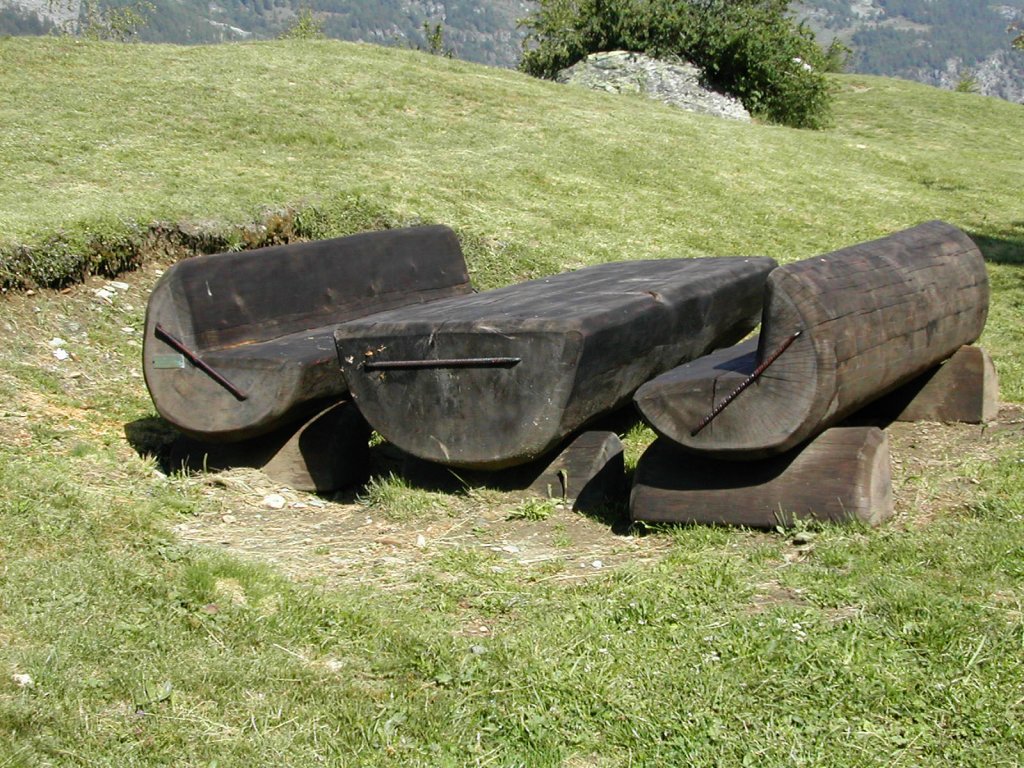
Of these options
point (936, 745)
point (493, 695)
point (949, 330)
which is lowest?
point (493, 695)

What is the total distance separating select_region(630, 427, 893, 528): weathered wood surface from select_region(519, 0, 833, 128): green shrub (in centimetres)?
1861

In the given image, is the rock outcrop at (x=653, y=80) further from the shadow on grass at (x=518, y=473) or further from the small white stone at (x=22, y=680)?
the small white stone at (x=22, y=680)

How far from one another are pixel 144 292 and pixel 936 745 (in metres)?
7.07

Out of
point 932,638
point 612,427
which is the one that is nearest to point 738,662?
point 932,638

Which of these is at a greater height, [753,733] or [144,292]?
[753,733]

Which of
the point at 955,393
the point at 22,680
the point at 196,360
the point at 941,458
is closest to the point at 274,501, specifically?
the point at 196,360

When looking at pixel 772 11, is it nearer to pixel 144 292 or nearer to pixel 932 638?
pixel 144 292

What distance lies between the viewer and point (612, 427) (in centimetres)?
684

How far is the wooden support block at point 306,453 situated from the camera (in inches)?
243

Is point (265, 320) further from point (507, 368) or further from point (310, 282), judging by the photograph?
point (507, 368)

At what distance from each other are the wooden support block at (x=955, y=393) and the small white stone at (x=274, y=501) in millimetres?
3225

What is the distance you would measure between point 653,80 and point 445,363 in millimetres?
17849

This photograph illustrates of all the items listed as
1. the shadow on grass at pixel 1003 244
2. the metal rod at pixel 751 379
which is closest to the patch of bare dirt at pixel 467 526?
the metal rod at pixel 751 379

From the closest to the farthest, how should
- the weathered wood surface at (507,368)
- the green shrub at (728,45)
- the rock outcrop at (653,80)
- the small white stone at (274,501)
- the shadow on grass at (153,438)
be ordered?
the weathered wood surface at (507,368) → the small white stone at (274,501) → the shadow on grass at (153,438) → the rock outcrop at (653,80) → the green shrub at (728,45)
